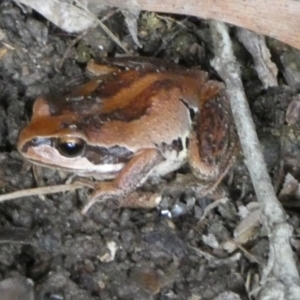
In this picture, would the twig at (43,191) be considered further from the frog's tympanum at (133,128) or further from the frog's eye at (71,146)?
the frog's eye at (71,146)

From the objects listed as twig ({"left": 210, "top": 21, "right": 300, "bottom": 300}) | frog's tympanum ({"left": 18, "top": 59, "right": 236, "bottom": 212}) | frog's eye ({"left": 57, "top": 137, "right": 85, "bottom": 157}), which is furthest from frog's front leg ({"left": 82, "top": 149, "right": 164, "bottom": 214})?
twig ({"left": 210, "top": 21, "right": 300, "bottom": 300})

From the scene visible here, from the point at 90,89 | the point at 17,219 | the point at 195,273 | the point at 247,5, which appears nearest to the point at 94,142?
the point at 90,89

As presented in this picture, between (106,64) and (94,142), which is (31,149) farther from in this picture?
(106,64)

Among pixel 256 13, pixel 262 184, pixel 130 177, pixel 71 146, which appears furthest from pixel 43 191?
pixel 256 13

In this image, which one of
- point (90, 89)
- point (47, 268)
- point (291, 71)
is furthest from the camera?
point (291, 71)

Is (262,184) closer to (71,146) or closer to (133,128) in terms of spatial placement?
(133,128)
